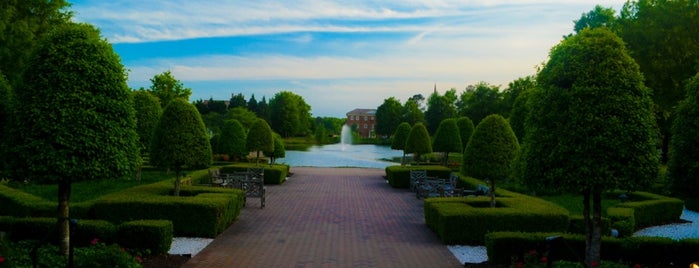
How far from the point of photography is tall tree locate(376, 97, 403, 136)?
10749cm

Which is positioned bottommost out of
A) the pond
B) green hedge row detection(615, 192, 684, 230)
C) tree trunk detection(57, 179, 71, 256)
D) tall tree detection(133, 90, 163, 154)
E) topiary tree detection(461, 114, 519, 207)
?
the pond

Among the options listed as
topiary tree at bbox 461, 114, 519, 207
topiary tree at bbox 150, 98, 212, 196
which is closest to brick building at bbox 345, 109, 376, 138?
topiary tree at bbox 461, 114, 519, 207

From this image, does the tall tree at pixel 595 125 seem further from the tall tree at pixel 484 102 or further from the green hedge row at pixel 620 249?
the tall tree at pixel 484 102

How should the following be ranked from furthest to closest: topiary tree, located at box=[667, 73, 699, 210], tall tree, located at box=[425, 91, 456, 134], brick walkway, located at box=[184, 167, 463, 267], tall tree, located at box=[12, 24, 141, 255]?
tall tree, located at box=[425, 91, 456, 134] → topiary tree, located at box=[667, 73, 699, 210] → brick walkway, located at box=[184, 167, 463, 267] → tall tree, located at box=[12, 24, 141, 255]

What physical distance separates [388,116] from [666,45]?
78.9m

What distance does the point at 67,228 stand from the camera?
9039 millimetres

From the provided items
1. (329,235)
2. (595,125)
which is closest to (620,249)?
(595,125)

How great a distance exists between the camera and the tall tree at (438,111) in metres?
91.2

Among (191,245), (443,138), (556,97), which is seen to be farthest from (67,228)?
(443,138)

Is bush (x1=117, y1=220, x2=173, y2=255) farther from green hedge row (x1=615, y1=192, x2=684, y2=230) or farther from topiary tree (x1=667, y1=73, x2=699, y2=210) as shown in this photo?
green hedge row (x1=615, y1=192, x2=684, y2=230)

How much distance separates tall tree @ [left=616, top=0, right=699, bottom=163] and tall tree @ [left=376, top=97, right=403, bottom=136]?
7604 centimetres

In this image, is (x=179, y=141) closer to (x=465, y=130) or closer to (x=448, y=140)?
(x=448, y=140)

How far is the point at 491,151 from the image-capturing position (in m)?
14.6

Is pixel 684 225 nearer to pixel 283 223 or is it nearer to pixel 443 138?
pixel 283 223
